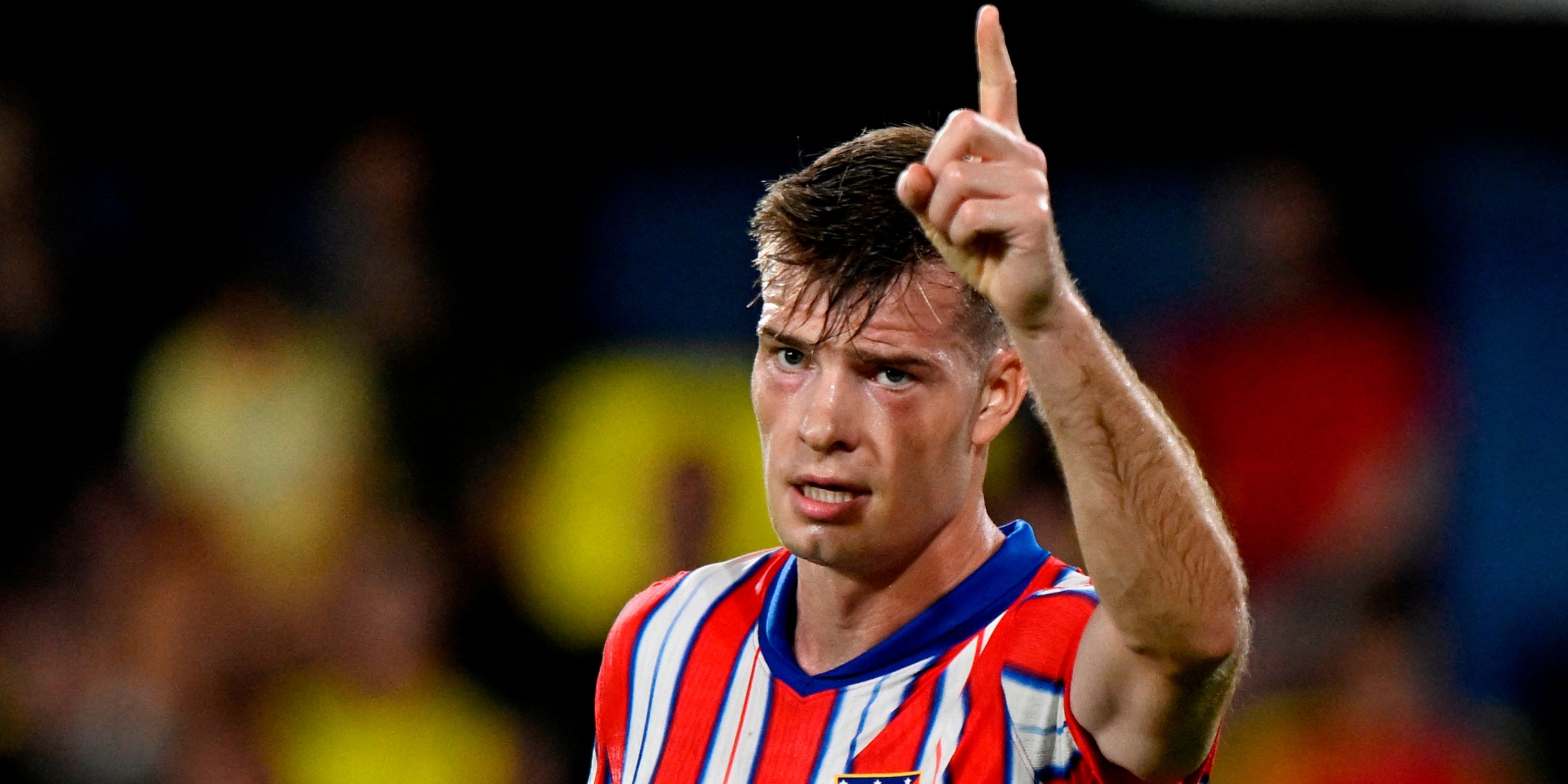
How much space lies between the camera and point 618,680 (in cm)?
246

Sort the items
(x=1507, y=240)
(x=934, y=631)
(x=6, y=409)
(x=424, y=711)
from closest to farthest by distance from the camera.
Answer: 1. (x=934, y=631)
2. (x=424, y=711)
3. (x=6, y=409)
4. (x=1507, y=240)

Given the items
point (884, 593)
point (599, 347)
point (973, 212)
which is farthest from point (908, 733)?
point (599, 347)

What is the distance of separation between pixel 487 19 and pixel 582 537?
6.03 ft

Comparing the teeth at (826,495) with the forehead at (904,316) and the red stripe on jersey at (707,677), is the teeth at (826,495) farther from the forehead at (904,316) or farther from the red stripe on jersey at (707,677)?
the red stripe on jersey at (707,677)

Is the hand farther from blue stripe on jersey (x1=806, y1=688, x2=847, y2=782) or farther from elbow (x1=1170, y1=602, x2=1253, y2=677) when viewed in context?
blue stripe on jersey (x1=806, y1=688, x2=847, y2=782)

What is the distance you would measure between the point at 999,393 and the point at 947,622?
32cm

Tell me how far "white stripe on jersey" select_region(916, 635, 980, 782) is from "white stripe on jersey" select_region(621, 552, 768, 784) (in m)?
0.45

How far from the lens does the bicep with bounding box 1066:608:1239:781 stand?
1733 mm

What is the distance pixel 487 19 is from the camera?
220 inches

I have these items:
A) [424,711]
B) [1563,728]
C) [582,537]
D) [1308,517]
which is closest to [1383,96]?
[1308,517]

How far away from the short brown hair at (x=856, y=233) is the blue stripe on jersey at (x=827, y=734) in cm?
50

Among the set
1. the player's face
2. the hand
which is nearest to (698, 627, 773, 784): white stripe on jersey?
the player's face

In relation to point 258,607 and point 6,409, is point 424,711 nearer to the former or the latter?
point 258,607

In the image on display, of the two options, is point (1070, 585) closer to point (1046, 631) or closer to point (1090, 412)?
point (1046, 631)
